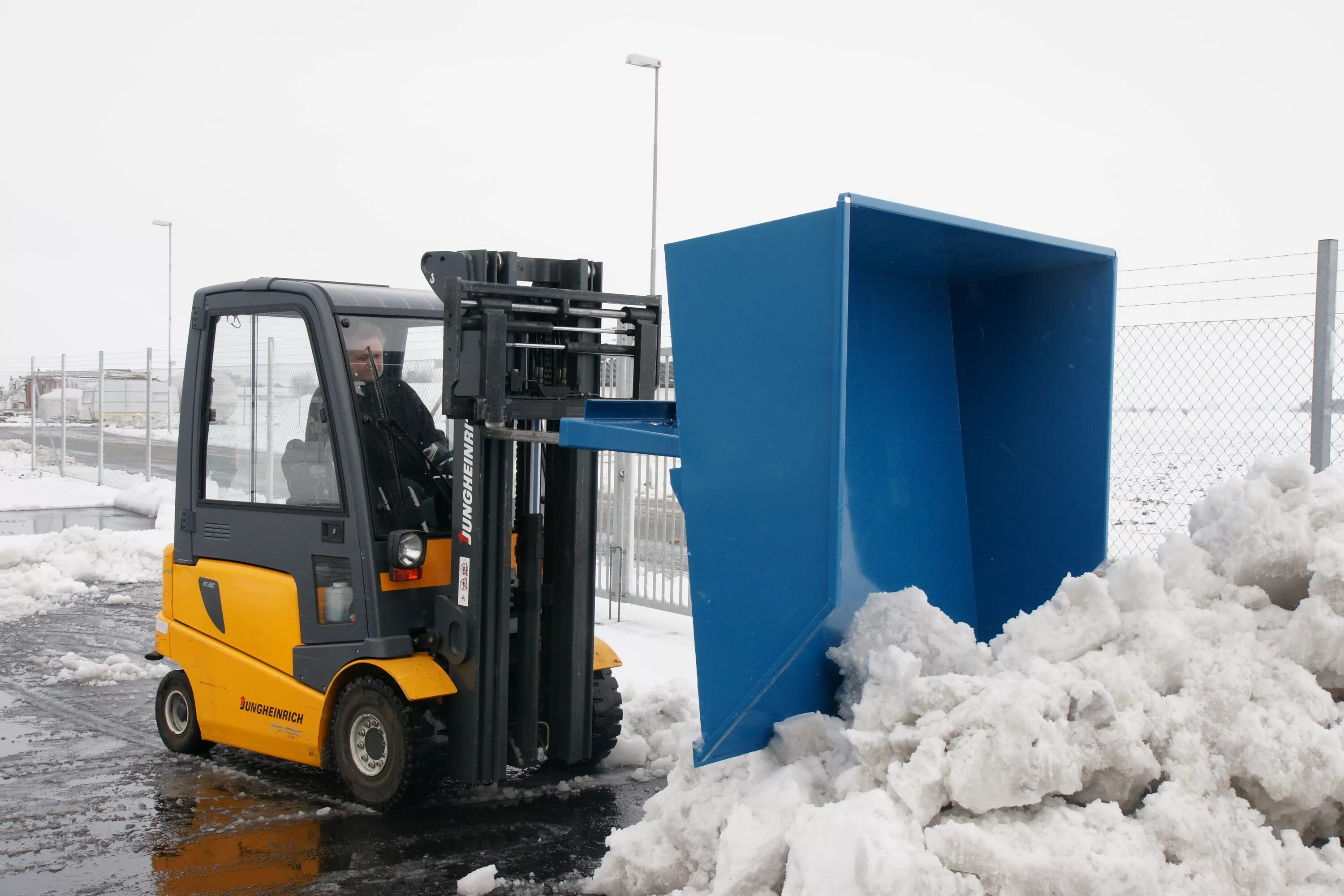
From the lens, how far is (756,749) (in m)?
3.46

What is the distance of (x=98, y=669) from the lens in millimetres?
7320

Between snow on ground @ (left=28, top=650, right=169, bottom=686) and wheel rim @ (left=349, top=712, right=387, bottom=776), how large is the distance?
3.33 m

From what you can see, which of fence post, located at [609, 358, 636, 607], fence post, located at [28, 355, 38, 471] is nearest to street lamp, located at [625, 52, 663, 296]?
fence post, located at [609, 358, 636, 607]

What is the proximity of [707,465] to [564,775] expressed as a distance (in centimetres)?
233

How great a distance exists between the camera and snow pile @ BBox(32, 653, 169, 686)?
7258 mm

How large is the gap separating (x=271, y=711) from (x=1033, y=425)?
3.30 metres

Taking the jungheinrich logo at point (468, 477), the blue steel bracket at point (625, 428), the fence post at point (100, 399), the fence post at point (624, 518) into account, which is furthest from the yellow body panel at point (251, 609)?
the fence post at point (100, 399)

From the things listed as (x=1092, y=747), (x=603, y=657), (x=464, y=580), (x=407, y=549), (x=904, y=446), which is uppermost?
(x=904, y=446)

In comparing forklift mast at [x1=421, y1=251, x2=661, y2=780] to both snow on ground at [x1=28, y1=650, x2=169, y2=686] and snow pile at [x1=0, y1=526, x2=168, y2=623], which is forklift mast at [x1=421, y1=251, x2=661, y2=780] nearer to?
snow on ground at [x1=28, y1=650, x2=169, y2=686]

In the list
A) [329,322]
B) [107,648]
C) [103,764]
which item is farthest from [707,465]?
[107,648]

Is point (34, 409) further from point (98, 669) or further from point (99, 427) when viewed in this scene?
point (98, 669)

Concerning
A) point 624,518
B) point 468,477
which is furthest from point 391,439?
point 624,518

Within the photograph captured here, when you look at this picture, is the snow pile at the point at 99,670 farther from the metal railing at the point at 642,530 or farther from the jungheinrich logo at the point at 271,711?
the metal railing at the point at 642,530

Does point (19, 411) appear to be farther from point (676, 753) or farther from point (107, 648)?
point (676, 753)
